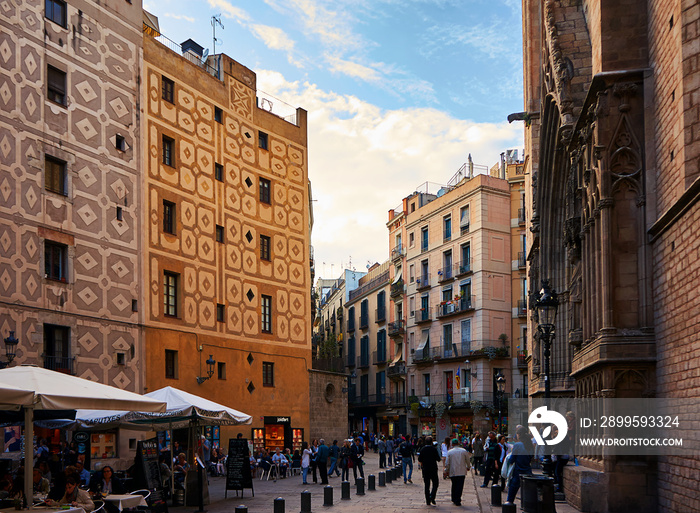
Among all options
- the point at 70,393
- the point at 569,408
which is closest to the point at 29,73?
the point at 70,393

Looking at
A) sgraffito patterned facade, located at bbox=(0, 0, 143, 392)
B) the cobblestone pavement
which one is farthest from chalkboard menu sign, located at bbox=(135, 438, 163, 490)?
sgraffito patterned facade, located at bbox=(0, 0, 143, 392)

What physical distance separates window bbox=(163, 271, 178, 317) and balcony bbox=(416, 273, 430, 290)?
28571 millimetres

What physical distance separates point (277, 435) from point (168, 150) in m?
12.8

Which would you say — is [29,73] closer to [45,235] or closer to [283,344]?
[45,235]

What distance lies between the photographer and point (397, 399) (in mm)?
59156

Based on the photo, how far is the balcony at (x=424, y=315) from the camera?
55094mm

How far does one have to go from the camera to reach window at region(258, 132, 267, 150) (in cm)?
3497

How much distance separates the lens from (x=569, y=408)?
22.5m

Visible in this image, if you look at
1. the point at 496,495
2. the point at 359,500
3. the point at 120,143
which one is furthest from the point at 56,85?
the point at 496,495

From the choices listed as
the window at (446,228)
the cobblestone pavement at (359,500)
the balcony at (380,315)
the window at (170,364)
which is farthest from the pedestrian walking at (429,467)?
the balcony at (380,315)

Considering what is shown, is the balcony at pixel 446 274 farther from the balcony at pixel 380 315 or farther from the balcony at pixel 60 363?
the balcony at pixel 60 363

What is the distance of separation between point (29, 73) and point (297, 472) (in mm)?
18188

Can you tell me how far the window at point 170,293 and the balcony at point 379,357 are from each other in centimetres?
3503

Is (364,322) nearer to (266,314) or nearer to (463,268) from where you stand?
(463,268)
